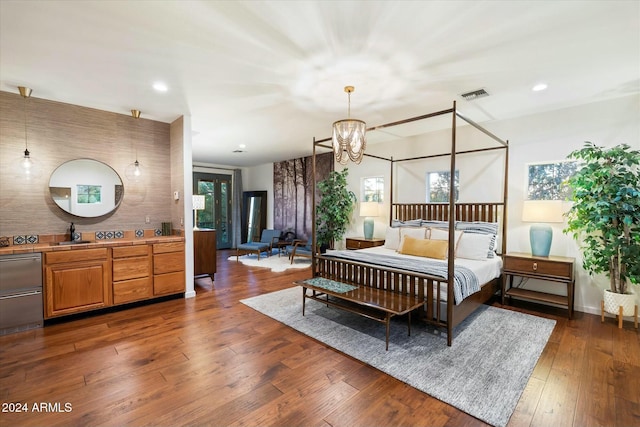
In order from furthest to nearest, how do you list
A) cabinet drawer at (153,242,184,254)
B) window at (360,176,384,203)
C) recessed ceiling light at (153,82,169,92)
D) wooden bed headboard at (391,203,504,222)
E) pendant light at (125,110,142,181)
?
window at (360,176,384,203)
wooden bed headboard at (391,203,504,222)
pendant light at (125,110,142,181)
cabinet drawer at (153,242,184,254)
recessed ceiling light at (153,82,169,92)

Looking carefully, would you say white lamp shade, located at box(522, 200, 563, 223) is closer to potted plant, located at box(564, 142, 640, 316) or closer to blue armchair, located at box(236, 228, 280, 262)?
potted plant, located at box(564, 142, 640, 316)

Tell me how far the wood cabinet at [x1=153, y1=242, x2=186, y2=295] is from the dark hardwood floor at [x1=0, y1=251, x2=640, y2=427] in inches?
31.3

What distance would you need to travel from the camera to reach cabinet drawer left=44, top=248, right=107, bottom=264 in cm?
320

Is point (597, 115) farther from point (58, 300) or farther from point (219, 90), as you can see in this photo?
point (58, 300)

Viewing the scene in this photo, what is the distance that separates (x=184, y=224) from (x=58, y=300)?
160 cm

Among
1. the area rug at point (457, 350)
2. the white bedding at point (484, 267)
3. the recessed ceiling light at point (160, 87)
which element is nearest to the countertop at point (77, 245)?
the area rug at point (457, 350)

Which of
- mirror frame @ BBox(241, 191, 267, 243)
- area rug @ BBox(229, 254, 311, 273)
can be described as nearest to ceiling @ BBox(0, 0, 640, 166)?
area rug @ BBox(229, 254, 311, 273)

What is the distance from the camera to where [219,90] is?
129 inches

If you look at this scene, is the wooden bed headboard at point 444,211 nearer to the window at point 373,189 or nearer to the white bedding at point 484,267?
the window at point 373,189

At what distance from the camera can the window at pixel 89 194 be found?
377cm

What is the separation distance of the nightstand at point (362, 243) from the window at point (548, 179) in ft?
8.05

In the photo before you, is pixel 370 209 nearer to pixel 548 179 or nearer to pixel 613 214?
pixel 548 179

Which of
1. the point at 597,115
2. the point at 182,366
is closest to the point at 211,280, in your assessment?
the point at 182,366

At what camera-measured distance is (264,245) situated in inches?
288
